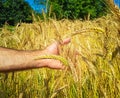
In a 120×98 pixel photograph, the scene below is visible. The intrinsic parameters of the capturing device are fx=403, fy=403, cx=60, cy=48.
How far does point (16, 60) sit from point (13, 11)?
29.1 meters

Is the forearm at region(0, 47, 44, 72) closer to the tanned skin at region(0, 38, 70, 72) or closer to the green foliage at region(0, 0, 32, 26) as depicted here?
the tanned skin at region(0, 38, 70, 72)

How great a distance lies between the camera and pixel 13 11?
101ft

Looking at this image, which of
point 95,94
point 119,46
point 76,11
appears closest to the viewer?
point 119,46

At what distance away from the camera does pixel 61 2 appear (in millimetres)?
17828

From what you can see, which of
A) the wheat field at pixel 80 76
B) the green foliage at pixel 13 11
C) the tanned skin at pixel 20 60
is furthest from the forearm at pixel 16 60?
the green foliage at pixel 13 11

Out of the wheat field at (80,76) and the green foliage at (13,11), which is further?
the green foliage at (13,11)

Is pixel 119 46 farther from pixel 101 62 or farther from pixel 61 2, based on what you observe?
pixel 61 2

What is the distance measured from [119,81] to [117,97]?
0.08 m

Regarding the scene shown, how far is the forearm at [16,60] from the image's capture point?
74.5 inches

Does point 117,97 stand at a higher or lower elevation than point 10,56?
lower

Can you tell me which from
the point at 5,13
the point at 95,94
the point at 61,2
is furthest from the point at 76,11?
the point at 95,94

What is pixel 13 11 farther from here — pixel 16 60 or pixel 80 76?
pixel 80 76

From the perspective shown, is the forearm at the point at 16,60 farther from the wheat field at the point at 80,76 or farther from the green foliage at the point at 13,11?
the green foliage at the point at 13,11

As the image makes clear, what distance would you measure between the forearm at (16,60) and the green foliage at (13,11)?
26.5 meters
